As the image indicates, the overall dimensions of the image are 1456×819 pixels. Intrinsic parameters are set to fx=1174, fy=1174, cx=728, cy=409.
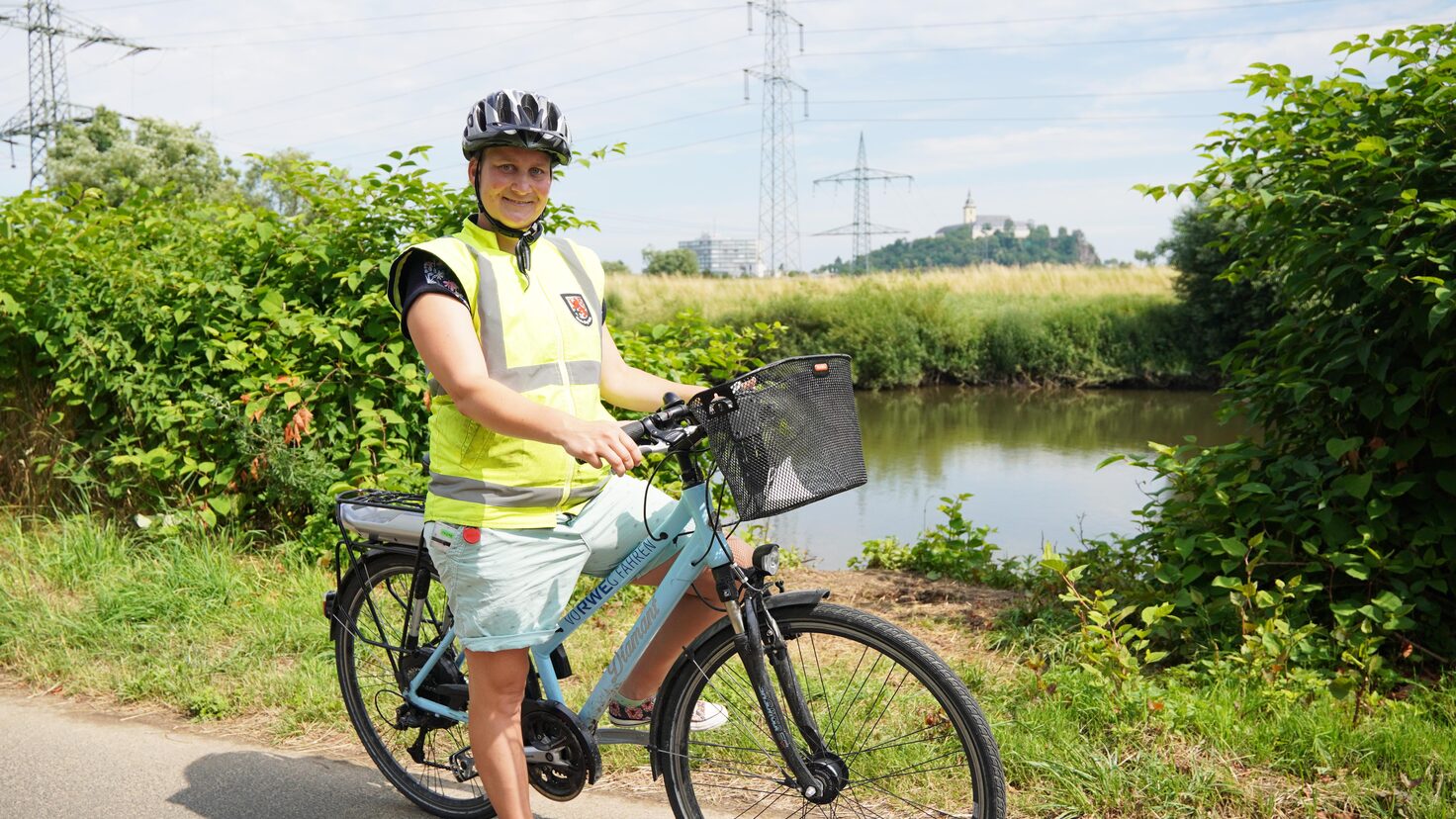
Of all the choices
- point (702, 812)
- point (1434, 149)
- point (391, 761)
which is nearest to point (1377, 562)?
point (1434, 149)

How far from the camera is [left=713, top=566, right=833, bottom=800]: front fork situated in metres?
2.72

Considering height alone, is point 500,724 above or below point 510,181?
below

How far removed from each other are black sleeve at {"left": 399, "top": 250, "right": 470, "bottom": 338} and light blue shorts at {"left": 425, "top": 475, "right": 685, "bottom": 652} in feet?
1.73

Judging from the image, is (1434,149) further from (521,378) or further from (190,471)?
(190,471)

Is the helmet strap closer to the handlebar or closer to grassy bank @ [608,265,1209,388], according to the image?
the handlebar

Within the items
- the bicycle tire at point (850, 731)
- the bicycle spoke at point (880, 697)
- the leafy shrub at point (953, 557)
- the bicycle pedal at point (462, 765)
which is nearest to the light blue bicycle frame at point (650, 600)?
the bicycle tire at point (850, 731)

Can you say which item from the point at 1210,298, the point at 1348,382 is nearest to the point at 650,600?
the point at 1348,382

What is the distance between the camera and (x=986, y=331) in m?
26.4

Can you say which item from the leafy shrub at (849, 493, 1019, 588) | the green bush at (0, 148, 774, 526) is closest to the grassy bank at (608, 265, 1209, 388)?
Answer: the leafy shrub at (849, 493, 1019, 588)

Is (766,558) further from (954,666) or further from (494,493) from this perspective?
(954,666)

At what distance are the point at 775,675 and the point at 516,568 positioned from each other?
2.17ft

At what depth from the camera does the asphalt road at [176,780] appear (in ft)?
11.5

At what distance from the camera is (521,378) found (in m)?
2.69

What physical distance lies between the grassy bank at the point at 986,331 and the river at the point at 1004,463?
0.71 meters
